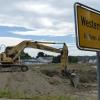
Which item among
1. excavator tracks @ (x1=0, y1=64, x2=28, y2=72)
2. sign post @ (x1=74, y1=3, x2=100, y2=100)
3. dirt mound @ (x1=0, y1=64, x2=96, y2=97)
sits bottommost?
dirt mound @ (x1=0, y1=64, x2=96, y2=97)

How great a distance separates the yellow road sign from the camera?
381 centimetres

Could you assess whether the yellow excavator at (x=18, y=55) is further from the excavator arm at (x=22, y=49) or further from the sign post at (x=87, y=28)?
the sign post at (x=87, y=28)

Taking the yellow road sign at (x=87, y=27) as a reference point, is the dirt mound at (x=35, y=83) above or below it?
below

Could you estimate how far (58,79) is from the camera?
44.7m

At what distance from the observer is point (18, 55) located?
43156 millimetres

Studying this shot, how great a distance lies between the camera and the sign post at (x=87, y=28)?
3.80 meters

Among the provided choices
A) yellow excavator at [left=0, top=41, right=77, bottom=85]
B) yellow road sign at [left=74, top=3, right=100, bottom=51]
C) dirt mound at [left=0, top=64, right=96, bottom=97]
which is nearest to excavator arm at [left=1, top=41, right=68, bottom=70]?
yellow excavator at [left=0, top=41, right=77, bottom=85]

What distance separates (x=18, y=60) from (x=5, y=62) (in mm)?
1529

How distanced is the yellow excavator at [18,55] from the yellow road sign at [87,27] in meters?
38.2

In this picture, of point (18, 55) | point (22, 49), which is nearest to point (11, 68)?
point (18, 55)

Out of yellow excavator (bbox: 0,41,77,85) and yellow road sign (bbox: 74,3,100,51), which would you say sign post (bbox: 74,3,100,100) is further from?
yellow excavator (bbox: 0,41,77,85)

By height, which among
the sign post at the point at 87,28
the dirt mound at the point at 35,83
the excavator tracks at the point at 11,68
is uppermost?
the sign post at the point at 87,28

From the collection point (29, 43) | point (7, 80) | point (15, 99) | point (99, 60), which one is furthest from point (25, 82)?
point (99, 60)

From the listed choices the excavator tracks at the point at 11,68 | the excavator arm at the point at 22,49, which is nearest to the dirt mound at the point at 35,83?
the excavator tracks at the point at 11,68
